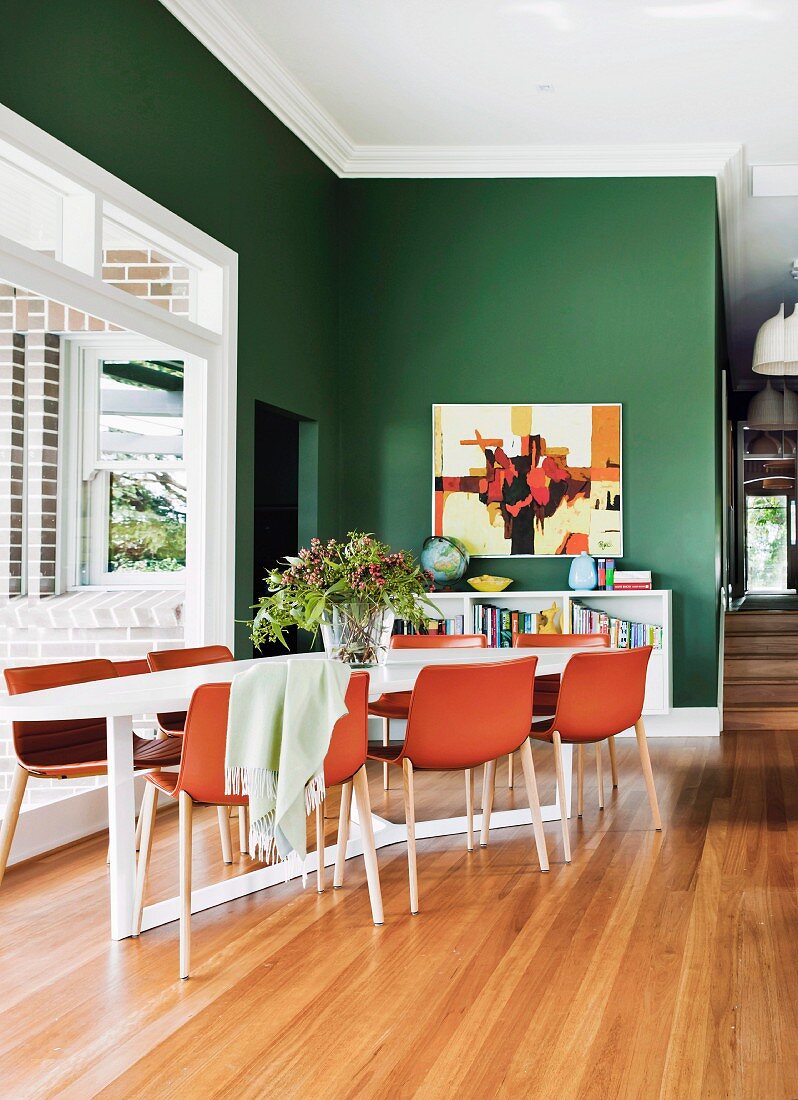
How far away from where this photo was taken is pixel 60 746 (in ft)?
12.7

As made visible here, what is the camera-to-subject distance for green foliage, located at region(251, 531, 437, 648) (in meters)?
3.98

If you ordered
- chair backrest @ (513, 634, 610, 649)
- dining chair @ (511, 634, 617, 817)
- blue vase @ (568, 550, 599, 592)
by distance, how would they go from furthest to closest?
1. blue vase @ (568, 550, 599, 592)
2. chair backrest @ (513, 634, 610, 649)
3. dining chair @ (511, 634, 617, 817)

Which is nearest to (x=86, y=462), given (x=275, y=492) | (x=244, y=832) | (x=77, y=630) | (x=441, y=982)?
(x=77, y=630)

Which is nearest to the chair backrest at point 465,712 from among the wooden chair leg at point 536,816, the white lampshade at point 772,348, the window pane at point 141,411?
the wooden chair leg at point 536,816

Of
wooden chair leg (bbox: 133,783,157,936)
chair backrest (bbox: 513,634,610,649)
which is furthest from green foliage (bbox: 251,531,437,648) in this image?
chair backrest (bbox: 513,634,610,649)

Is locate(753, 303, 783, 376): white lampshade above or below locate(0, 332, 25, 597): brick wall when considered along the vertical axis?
above

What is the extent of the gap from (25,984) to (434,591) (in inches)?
172

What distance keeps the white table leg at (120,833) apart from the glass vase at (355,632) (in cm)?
105

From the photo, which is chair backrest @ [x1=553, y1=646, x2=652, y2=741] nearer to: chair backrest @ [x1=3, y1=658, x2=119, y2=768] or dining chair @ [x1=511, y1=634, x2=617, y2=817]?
dining chair @ [x1=511, y1=634, x2=617, y2=817]

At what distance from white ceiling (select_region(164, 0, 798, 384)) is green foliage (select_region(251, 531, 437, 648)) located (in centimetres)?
281

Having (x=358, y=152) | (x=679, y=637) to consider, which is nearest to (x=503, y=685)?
(x=679, y=637)

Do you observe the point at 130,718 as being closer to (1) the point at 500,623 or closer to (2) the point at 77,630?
(2) the point at 77,630

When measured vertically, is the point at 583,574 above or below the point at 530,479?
below

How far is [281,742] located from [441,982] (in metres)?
0.80
